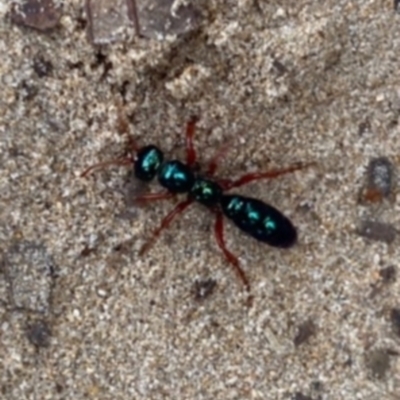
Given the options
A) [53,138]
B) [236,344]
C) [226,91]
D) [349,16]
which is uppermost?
[349,16]

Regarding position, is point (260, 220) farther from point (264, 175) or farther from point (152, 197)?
point (152, 197)

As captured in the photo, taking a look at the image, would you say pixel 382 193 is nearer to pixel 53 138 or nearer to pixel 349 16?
pixel 349 16

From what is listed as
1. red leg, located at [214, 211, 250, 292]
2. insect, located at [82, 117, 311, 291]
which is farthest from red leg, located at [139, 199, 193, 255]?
red leg, located at [214, 211, 250, 292]

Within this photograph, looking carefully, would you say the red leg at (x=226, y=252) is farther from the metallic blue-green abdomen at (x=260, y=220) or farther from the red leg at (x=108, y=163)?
the red leg at (x=108, y=163)

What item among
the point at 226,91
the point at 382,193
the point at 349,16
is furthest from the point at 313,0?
the point at 382,193

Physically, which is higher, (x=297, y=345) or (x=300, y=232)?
(x=300, y=232)

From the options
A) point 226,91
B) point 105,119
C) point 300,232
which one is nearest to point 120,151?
point 105,119
